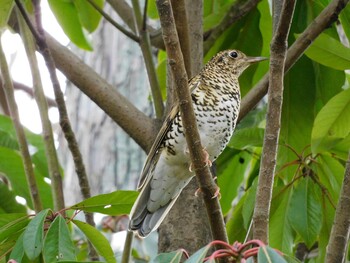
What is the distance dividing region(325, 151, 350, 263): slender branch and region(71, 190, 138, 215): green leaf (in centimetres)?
73

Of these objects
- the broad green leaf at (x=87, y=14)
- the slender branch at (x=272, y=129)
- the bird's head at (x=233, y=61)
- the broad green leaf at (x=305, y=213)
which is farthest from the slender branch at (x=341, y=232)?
the broad green leaf at (x=87, y=14)

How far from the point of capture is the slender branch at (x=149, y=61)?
3.32 m

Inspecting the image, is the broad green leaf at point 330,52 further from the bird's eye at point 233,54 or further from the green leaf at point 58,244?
the green leaf at point 58,244

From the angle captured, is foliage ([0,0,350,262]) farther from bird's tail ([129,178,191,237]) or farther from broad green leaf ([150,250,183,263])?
bird's tail ([129,178,191,237])

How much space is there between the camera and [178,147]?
3.38 metres

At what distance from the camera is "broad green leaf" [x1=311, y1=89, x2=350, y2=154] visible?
2.93m

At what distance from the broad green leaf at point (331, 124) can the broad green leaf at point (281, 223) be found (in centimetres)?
29

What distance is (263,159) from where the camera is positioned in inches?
95.7

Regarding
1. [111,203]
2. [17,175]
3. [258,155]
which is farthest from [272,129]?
[17,175]

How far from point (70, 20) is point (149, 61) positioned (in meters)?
0.75

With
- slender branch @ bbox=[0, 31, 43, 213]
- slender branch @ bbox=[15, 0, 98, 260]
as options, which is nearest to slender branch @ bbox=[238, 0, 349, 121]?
Result: slender branch @ bbox=[15, 0, 98, 260]

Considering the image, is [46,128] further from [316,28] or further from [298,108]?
[298,108]

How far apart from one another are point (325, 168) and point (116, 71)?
15.3 feet

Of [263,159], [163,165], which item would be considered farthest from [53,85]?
[263,159]
